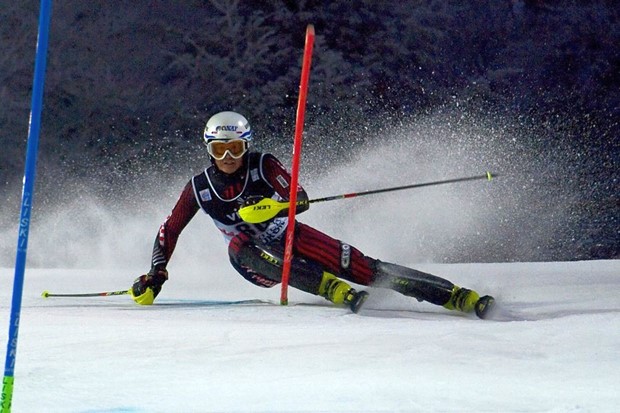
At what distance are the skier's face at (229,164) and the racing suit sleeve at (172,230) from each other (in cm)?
27

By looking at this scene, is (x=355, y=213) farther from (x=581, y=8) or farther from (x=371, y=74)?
(x=581, y=8)

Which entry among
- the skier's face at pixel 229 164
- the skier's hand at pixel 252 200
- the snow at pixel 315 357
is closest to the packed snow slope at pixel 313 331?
the snow at pixel 315 357

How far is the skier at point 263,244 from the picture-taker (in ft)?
19.1

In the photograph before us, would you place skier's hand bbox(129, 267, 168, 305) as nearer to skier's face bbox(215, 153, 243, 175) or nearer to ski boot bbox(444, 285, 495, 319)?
skier's face bbox(215, 153, 243, 175)

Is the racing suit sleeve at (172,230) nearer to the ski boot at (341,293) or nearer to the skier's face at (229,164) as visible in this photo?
the skier's face at (229,164)

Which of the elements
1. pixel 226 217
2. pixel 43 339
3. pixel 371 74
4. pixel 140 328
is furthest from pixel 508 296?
pixel 371 74

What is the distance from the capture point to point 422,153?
14.4 m

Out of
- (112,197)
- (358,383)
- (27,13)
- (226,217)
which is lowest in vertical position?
(358,383)

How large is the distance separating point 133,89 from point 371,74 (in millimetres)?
3361

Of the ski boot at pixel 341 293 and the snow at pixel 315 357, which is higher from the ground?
the ski boot at pixel 341 293

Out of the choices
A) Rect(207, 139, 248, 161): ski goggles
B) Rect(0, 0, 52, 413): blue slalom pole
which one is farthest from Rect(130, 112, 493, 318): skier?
Rect(0, 0, 52, 413): blue slalom pole

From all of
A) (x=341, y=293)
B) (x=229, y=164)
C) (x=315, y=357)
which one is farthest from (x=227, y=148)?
(x=315, y=357)

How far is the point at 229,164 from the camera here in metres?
6.33

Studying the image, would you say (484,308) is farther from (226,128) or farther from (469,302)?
(226,128)
